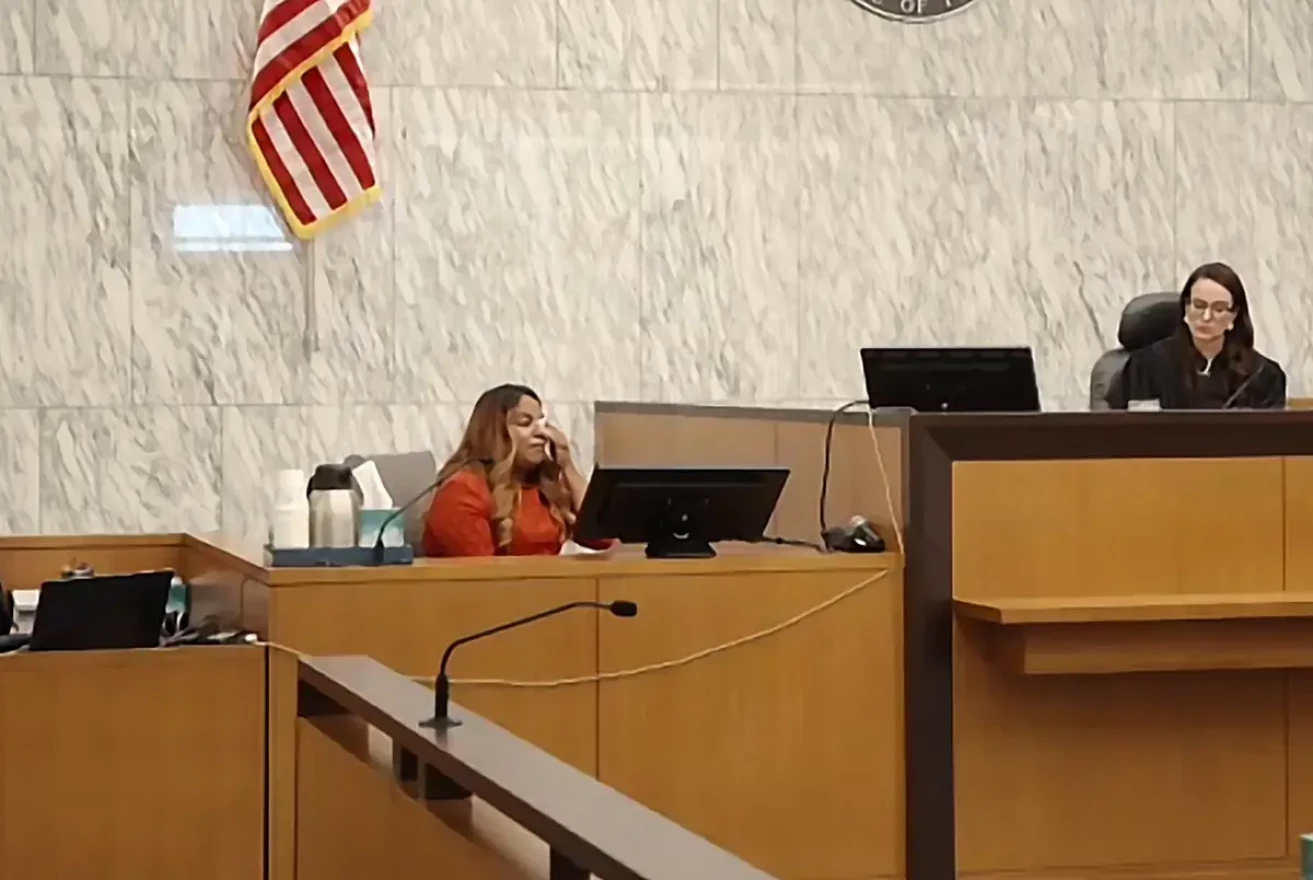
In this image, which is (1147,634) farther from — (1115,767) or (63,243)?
(63,243)

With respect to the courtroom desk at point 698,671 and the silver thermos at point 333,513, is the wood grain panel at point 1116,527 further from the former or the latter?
the silver thermos at point 333,513

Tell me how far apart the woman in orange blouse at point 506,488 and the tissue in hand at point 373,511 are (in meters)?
0.15

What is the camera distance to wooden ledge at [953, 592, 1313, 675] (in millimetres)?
4910

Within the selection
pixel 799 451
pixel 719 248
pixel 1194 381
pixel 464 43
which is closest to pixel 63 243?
pixel 464 43

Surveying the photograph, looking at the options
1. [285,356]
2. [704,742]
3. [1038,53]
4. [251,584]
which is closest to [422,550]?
[251,584]

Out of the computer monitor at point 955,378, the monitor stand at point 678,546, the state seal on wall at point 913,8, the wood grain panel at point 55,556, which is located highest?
the state seal on wall at point 913,8

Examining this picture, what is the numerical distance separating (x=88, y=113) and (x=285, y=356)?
120cm

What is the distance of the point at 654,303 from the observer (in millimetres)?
8617

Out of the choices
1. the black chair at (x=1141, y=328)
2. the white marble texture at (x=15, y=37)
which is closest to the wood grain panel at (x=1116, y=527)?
the black chair at (x=1141, y=328)

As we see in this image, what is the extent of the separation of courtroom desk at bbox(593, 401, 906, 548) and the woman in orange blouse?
308 mm

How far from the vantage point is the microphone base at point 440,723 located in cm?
322

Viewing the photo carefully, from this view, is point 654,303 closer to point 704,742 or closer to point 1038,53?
point 1038,53

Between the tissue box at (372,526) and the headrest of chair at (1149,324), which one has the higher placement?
the headrest of chair at (1149,324)

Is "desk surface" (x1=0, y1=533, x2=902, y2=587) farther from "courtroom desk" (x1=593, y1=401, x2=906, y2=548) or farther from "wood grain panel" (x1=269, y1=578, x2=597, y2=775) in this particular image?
"courtroom desk" (x1=593, y1=401, x2=906, y2=548)
